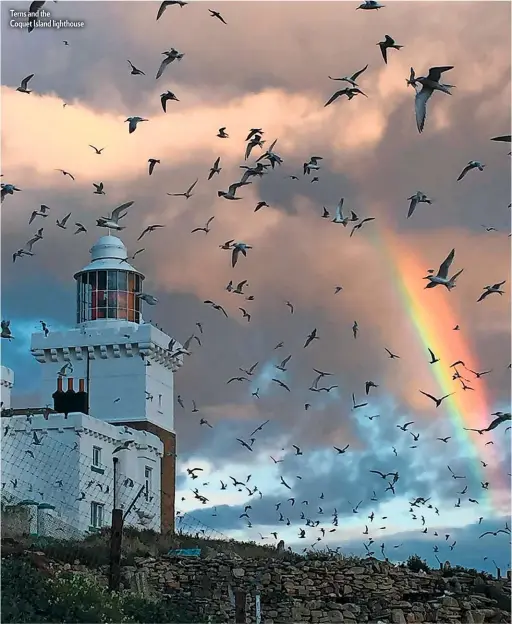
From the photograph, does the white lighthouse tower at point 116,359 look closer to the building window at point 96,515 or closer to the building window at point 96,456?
the building window at point 96,456

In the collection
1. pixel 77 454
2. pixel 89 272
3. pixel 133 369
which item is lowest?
pixel 77 454

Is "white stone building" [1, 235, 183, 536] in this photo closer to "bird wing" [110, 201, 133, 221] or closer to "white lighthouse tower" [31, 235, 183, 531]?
"white lighthouse tower" [31, 235, 183, 531]

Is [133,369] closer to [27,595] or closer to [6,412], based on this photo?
[6,412]

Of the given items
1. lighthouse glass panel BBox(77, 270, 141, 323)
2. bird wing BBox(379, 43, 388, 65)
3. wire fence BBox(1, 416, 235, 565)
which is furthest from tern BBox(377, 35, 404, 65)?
lighthouse glass panel BBox(77, 270, 141, 323)

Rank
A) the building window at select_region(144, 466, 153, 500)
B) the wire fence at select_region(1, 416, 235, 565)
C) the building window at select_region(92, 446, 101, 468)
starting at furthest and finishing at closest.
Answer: the building window at select_region(144, 466, 153, 500), the building window at select_region(92, 446, 101, 468), the wire fence at select_region(1, 416, 235, 565)

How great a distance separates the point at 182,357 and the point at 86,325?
3738 mm

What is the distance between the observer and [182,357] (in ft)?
171

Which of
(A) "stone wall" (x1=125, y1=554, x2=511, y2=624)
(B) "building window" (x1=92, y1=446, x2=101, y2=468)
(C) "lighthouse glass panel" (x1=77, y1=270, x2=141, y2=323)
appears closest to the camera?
(A) "stone wall" (x1=125, y1=554, x2=511, y2=624)

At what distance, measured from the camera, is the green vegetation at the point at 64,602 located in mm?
20891

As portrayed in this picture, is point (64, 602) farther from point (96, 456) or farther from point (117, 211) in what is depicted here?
point (96, 456)

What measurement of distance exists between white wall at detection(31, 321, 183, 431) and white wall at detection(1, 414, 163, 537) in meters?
3.27

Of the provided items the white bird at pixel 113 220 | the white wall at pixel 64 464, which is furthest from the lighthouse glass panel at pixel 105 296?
the white bird at pixel 113 220

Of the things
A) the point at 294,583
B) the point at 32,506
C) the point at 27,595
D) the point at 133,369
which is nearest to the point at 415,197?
the point at 294,583

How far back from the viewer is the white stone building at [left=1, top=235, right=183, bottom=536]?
135 feet
